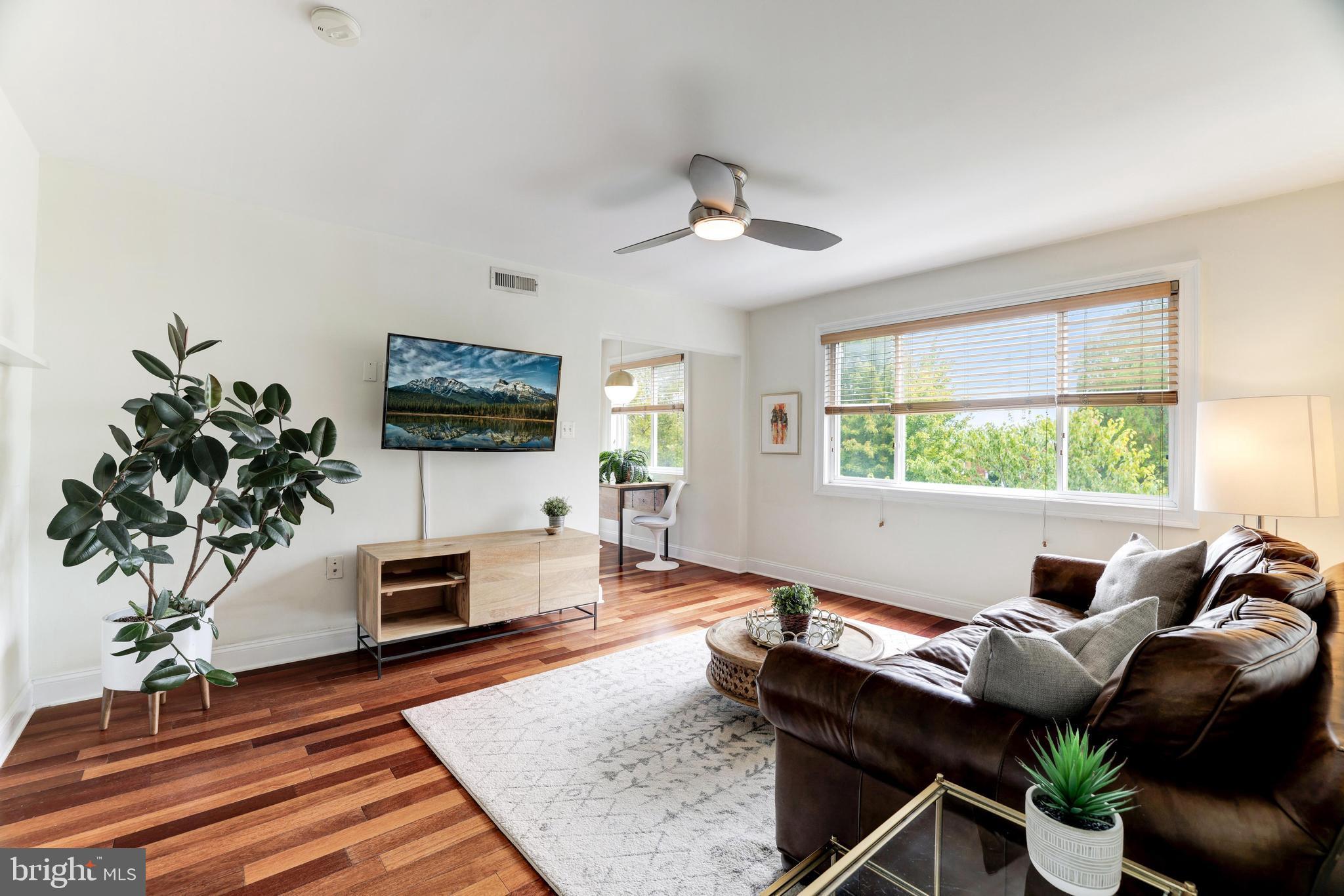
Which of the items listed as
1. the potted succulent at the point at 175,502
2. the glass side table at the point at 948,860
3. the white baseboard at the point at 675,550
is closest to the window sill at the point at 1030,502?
the white baseboard at the point at 675,550

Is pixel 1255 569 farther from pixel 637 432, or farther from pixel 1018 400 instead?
pixel 637 432

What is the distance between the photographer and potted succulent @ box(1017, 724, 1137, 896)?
937 mm

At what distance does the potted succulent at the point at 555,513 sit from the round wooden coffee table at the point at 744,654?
1624 mm

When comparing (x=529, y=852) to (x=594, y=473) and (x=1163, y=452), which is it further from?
(x=1163, y=452)

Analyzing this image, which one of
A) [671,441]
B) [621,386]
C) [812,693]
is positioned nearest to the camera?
[812,693]

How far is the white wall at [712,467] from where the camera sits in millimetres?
5828

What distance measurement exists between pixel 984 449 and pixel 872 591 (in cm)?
139

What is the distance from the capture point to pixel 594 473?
4648 millimetres

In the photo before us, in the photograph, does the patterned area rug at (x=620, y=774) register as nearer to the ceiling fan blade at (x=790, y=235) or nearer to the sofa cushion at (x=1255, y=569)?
the sofa cushion at (x=1255, y=569)

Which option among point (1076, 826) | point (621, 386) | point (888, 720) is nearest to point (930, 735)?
point (888, 720)

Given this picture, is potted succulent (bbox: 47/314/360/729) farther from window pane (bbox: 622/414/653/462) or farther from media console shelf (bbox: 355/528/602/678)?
window pane (bbox: 622/414/653/462)

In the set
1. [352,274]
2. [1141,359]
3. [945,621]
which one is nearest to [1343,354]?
[1141,359]

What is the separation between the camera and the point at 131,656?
8.30 feet

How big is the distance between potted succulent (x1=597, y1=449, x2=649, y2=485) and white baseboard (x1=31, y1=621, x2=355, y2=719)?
3.20 meters
